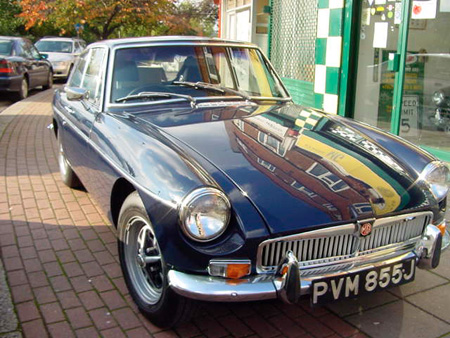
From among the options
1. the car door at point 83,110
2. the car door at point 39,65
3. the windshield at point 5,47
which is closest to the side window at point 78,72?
the car door at point 83,110

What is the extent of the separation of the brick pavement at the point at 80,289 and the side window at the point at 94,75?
1078mm

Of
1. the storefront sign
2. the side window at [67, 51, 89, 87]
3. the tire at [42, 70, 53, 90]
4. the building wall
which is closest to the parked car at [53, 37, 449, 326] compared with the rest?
the side window at [67, 51, 89, 87]

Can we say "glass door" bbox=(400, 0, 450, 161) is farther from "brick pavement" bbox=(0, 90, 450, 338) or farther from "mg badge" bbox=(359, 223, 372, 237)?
"mg badge" bbox=(359, 223, 372, 237)

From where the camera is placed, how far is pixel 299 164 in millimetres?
2668

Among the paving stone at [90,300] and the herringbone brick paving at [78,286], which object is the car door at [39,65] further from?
the paving stone at [90,300]

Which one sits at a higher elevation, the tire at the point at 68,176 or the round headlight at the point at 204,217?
the round headlight at the point at 204,217

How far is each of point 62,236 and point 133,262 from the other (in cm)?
126

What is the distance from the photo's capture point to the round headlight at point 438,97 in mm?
5762

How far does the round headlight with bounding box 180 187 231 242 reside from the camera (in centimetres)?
225

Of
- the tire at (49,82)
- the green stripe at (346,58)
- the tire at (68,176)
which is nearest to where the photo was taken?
the tire at (68,176)

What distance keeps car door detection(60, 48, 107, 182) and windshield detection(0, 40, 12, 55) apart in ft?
25.8

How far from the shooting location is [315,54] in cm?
747

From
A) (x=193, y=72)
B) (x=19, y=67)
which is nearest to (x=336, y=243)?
(x=193, y=72)

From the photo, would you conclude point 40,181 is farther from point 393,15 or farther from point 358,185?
point 393,15
